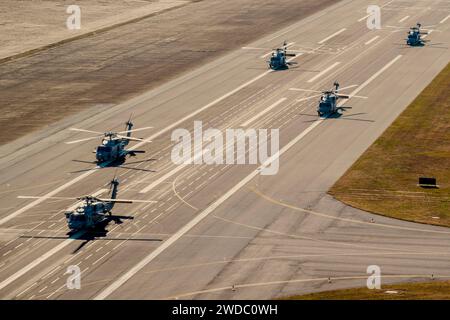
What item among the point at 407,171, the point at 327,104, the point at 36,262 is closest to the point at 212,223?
the point at 36,262

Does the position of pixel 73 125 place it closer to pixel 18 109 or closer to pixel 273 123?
pixel 18 109

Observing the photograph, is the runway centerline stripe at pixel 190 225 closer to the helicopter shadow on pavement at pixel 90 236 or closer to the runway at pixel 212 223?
the runway at pixel 212 223

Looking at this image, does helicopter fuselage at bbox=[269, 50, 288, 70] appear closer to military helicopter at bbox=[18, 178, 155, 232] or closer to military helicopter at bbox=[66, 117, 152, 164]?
military helicopter at bbox=[66, 117, 152, 164]

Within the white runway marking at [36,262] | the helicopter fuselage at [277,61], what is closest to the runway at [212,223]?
the white runway marking at [36,262]

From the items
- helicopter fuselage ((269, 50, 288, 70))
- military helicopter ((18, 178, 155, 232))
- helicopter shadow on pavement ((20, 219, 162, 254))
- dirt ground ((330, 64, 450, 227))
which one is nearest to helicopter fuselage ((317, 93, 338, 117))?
dirt ground ((330, 64, 450, 227))

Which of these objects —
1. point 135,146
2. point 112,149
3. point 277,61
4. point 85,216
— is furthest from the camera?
point 277,61

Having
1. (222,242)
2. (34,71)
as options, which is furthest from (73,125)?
(222,242)

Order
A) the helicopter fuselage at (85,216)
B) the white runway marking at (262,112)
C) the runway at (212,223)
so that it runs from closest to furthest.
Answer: the runway at (212,223) → the helicopter fuselage at (85,216) → the white runway marking at (262,112)

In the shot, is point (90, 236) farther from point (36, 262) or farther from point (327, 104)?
point (327, 104)
